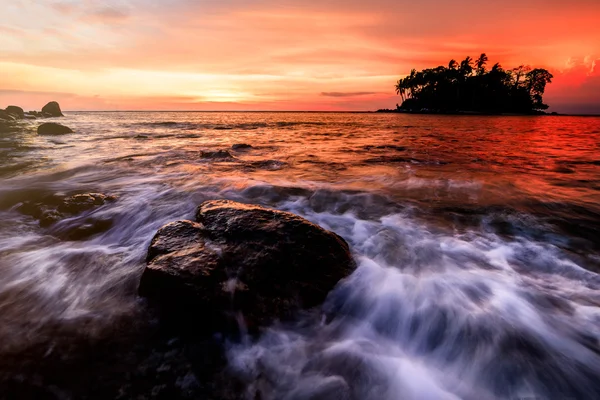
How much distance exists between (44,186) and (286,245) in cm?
734

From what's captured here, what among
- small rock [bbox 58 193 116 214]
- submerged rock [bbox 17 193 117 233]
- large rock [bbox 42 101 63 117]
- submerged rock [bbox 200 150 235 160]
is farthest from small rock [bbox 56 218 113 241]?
large rock [bbox 42 101 63 117]

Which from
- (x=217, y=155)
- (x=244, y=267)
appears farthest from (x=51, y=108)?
(x=244, y=267)

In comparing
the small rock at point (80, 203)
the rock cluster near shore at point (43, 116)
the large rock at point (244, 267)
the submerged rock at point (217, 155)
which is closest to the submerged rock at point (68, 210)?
the small rock at point (80, 203)

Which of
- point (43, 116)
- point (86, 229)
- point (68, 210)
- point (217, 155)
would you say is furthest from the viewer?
point (43, 116)

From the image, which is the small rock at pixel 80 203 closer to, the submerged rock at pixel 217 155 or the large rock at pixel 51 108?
the submerged rock at pixel 217 155

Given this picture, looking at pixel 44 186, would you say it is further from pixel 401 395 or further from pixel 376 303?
pixel 401 395

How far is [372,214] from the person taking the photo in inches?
222

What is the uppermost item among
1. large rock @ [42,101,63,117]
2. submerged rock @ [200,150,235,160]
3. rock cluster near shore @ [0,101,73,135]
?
large rock @ [42,101,63,117]

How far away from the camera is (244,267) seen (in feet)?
9.93

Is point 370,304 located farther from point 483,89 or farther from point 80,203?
point 483,89

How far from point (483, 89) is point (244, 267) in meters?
106

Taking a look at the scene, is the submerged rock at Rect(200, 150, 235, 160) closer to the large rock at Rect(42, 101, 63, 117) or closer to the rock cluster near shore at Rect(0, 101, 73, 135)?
the rock cluster near shore at Rect(0, 101, 73, 135)

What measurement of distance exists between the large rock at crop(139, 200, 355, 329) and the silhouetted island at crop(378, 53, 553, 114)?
10421cm

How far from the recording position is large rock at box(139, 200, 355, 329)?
8.95ft
